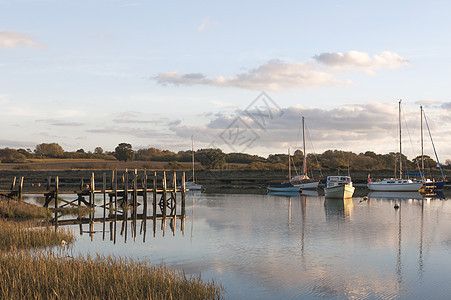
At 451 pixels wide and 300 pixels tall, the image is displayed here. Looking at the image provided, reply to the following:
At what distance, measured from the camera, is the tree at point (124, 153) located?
144 meters

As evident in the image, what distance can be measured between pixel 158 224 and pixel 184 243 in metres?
8.68

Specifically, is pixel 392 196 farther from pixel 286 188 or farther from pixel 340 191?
pixel 286 188

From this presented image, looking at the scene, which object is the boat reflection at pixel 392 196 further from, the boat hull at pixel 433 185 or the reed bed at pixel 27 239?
the reed bed at pixel 27 239

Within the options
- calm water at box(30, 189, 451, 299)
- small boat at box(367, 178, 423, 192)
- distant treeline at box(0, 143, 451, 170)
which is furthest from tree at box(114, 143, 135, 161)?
calm water at box(30, 189, 451, 299)

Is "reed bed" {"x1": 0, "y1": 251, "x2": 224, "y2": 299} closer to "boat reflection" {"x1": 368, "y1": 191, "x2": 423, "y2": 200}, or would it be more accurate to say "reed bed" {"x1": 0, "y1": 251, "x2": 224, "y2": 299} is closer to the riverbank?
the riverbank

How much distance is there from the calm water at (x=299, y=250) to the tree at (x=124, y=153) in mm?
108116

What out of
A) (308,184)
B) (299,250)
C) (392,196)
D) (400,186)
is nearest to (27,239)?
(299,250)

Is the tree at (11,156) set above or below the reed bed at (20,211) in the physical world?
above

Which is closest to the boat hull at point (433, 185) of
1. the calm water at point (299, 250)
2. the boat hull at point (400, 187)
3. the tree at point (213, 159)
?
the boat hull at point (400, 187)

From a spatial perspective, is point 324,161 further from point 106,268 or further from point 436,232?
point 106,268

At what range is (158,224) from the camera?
1318 inches

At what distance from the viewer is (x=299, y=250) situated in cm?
2320

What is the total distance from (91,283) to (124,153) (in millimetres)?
133025

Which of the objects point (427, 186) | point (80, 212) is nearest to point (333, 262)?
point (80, 212)
